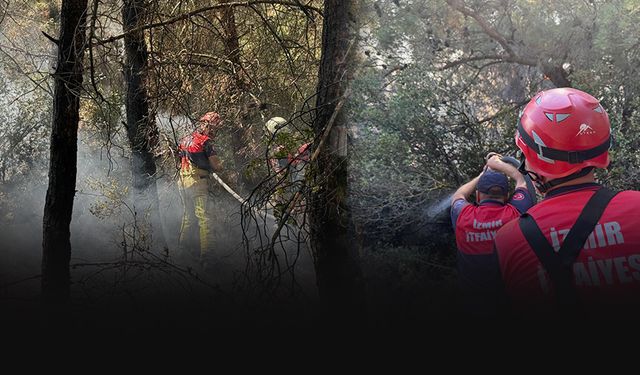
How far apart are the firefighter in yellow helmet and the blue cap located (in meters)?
4.94

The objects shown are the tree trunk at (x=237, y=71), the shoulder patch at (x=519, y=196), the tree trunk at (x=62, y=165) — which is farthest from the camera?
the tree trunk at (x=237, y=71)

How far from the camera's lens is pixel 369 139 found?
7.57 metres

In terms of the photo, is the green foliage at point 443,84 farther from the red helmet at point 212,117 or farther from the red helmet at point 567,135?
the red helmet at point 567,135

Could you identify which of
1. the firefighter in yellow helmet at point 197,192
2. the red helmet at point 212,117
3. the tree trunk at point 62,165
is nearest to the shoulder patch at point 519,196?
the tree trunk at point 62,165

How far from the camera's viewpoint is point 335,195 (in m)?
4.16

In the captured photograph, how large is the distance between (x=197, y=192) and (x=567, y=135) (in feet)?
23.3

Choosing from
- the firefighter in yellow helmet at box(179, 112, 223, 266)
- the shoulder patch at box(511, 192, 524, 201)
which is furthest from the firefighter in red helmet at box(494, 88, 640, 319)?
the firefighter in yellow helmet at box(179, 112, 223, 266)

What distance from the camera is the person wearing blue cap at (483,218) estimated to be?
3080mm

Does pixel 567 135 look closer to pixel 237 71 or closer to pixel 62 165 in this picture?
pixel 62 165

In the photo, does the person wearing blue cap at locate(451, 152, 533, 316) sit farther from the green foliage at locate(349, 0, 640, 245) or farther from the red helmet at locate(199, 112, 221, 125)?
the red helmet at locate(199, 112, 221, 125)

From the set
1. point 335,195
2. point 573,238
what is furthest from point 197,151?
point 573,238

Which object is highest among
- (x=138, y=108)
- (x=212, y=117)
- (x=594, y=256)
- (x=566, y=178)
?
(x=138, y=108)

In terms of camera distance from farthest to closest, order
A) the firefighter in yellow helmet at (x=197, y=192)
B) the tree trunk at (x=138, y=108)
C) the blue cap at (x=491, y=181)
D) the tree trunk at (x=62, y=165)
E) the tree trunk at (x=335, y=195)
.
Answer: the firefighter in yellow helmet at (x=197, y=192) → the tree trunk at (x=138, y=108) → the tree trunk at (x=62, y=165) → the tree trunk at (x=335, y=195) → the blue cap at (x=491, y=181)

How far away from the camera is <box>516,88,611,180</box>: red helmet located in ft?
6.42
